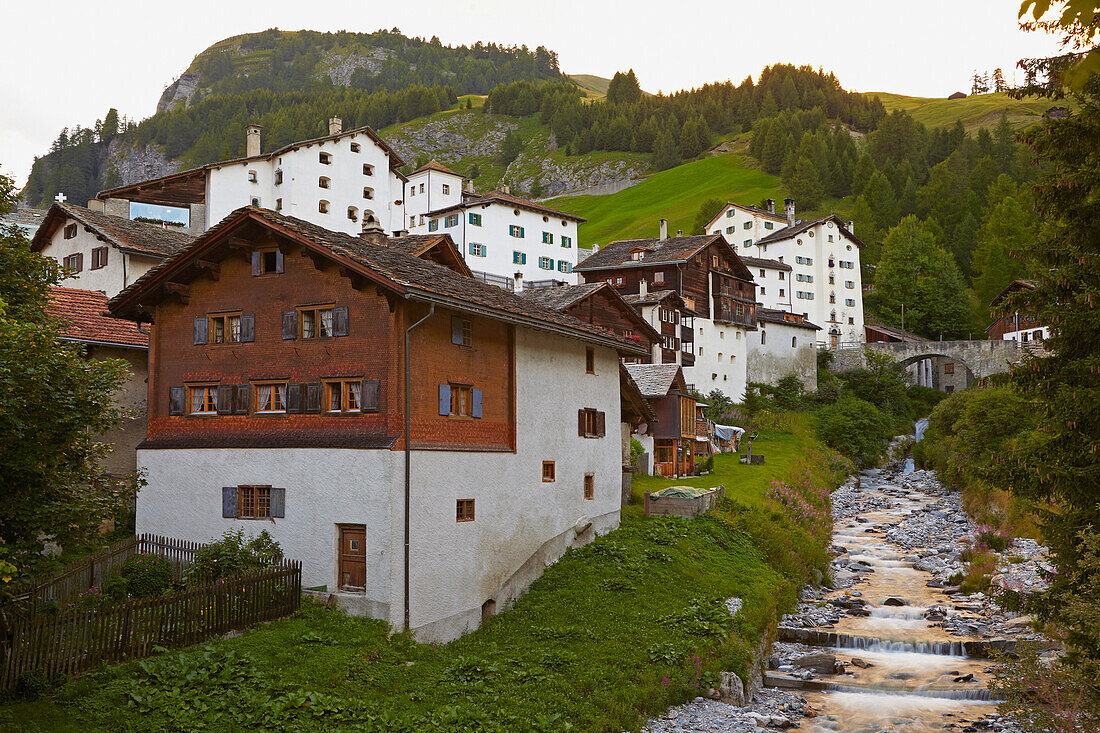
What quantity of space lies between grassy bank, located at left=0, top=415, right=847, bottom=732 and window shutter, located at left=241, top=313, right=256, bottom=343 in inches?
312

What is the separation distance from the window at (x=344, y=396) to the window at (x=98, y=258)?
75.9ft

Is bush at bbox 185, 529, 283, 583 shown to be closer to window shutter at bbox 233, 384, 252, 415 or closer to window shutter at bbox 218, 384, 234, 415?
window shutter at bbox 233, 384, 252, 415

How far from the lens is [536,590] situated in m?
24.7

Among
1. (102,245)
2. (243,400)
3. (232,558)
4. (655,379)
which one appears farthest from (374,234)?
(655,379)

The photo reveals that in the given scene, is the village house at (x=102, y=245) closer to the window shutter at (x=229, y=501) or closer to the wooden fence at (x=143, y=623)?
the window shutter at (x=229, y=501)

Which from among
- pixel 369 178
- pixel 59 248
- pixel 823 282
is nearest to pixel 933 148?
pixel 823 282

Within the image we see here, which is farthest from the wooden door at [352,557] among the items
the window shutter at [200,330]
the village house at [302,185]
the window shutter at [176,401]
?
the village house at [302,185]

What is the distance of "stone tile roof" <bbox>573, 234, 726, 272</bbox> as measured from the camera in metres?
71.8

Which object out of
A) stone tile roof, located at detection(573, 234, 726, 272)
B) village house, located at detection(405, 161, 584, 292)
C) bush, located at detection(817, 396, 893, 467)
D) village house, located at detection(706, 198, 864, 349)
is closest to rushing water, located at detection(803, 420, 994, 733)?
bush, located at detection(817, 396, 893, 467)

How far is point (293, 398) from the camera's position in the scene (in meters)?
21.7

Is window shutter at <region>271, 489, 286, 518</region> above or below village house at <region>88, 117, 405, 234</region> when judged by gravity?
below

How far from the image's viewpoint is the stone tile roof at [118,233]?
3694 cm

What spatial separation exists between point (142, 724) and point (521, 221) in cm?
7611

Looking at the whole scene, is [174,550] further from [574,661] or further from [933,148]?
[933,148]
